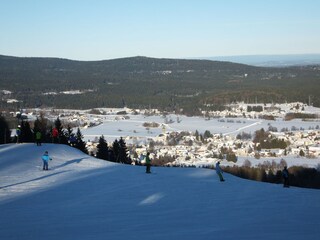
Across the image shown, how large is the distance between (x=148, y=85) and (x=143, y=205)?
510 ft

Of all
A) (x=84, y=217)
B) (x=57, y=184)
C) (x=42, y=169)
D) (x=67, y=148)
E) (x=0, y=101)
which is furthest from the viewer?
(x=0, y=101)

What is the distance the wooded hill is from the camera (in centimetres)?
13312

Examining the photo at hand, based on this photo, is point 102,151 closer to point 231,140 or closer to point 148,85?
point 231,140

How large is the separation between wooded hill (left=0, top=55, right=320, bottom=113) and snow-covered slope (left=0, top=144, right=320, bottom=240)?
94957mm

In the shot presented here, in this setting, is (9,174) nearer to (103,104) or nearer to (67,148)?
(67,148)

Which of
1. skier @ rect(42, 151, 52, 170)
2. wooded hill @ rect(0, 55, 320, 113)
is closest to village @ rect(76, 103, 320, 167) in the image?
wooded hill @ rect(0, 55, 320, 113)

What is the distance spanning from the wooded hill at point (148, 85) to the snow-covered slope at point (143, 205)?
312 ft

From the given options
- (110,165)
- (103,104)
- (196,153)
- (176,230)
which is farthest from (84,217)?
(103,104)

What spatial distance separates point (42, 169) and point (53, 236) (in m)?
10.1

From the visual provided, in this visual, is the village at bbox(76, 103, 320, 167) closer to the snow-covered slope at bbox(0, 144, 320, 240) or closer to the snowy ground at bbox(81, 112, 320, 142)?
the snowy ground at bbox(81, 112, 320, 142)

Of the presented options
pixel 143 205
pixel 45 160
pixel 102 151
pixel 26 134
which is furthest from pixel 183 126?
pixel 143 205

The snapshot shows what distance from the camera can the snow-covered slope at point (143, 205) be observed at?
11281 mm

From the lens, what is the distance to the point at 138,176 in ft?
65.3

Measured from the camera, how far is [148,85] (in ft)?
554
